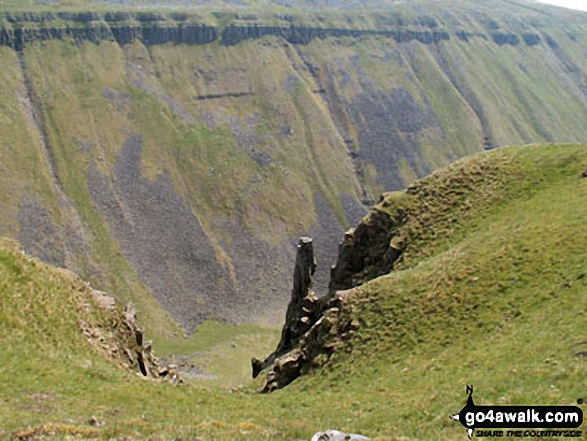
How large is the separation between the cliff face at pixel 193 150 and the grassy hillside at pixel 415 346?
226ft

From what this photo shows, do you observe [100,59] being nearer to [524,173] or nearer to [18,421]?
[524,173]

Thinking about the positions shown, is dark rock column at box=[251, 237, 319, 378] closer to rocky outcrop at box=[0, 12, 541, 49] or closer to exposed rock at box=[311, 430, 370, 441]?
exposed rock at box=[311, 430, 370, 441]

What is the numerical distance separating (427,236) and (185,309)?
228 ft

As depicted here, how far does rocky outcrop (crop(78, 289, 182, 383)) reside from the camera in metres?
43.1

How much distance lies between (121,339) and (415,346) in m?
23.6

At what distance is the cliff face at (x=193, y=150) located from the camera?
120750mm

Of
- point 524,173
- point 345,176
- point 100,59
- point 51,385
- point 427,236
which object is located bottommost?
point 51,385

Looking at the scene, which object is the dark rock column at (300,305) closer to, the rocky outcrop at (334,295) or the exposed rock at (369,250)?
the rocky outcrop at (334,295)

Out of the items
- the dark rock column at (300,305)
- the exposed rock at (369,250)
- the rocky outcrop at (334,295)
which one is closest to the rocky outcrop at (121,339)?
the rocky outcrop at (334,295)

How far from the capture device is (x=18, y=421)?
2470 cm

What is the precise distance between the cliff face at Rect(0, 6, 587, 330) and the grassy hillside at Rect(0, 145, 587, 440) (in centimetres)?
6877

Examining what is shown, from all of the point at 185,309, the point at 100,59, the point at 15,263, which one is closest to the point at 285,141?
the point at 100,59

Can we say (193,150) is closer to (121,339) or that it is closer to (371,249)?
(371,249)

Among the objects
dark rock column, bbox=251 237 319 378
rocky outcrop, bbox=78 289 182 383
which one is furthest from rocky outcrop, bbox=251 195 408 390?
rocky outcrop, bbox=78 289 182 383
